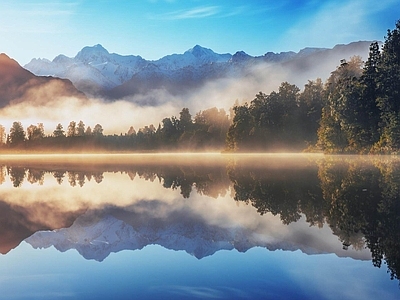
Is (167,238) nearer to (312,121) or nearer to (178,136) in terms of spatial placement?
(312,121)

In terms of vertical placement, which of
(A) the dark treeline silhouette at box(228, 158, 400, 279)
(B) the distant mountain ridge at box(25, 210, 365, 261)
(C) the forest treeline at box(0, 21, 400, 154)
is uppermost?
(C) the forest treeline at box(0, 21, 400, 154)

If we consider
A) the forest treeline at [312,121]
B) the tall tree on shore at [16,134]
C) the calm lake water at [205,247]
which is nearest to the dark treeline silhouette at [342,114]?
the forest treeline at [312,121]

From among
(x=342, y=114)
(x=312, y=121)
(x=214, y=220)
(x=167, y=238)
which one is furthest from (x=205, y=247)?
(x=312, y=121)

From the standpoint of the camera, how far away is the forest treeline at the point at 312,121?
68438mm

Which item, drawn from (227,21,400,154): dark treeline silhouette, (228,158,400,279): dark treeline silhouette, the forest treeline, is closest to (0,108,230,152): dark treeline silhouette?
the forest treeline

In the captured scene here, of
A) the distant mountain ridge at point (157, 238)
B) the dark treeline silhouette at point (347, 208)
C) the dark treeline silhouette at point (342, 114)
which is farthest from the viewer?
the dark treeline silhouette at point (342, 114)

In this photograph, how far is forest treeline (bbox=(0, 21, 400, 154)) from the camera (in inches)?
2694

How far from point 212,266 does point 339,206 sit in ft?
28.6

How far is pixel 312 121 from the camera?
116m

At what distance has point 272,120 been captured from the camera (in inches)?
4820

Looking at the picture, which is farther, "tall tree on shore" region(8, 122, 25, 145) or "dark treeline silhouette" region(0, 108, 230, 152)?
"tall tree on shore" region(8, 122, 25, 145)

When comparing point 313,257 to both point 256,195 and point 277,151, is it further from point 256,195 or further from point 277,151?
point 277,151

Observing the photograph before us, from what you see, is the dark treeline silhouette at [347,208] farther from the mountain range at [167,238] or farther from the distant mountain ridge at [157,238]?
the distant mountain ridge at [157,238]

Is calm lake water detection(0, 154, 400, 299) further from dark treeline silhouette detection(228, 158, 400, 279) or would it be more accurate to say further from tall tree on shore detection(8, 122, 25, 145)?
tall tree on shore detection(8, 122, 25, 145)
